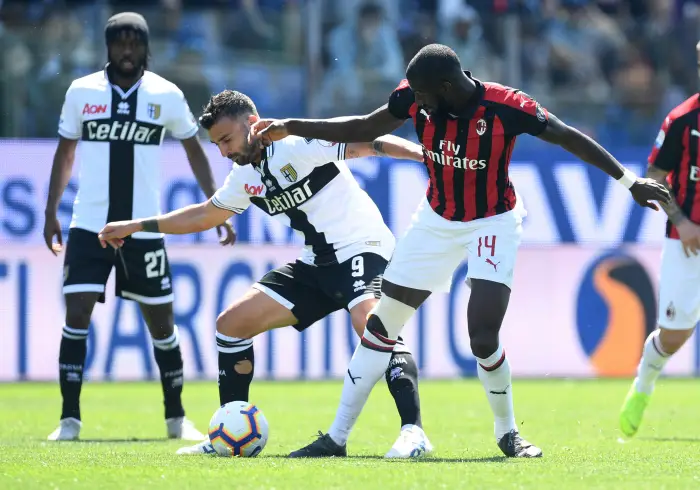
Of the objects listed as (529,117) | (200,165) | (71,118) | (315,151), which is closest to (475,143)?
(529,117)

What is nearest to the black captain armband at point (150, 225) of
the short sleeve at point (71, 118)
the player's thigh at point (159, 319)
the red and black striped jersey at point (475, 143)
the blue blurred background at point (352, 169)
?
the player's thigh at point (159, 319)

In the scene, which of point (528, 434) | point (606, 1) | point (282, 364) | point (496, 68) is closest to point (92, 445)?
point (528, 434)

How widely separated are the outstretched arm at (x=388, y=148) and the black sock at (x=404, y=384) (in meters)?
1.13

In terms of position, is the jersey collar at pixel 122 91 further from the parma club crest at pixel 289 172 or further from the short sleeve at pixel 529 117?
the short sleeve at pixel 529 117

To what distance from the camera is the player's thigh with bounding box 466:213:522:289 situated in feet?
22.1

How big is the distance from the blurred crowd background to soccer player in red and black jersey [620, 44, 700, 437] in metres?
6.35

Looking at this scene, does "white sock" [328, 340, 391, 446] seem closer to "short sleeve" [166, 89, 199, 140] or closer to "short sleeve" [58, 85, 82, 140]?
"short sleeve" [166, 89, 199, 140]

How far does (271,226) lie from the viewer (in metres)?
14.0

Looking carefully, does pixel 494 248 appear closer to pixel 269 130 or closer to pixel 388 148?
pixel 388 148

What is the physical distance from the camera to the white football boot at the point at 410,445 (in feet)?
22.7

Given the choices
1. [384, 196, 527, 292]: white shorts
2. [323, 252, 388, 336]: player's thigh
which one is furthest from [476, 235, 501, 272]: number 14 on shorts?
[323, 252, 388, 336]: player's thigh

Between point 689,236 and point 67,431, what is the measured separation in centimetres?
447

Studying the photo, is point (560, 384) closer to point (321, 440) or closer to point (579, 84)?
point (579, 84)

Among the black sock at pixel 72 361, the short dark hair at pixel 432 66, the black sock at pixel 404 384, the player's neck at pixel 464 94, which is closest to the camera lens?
the short dark hair at pixel 432 66
